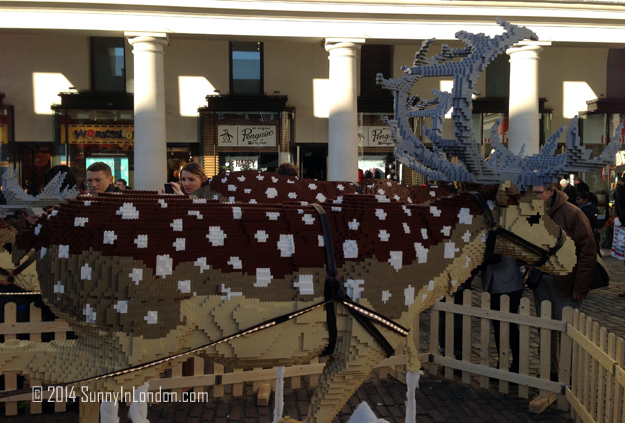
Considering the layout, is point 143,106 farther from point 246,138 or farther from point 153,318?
point 153,318

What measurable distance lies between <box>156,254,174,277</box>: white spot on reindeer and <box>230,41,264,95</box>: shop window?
16.0m

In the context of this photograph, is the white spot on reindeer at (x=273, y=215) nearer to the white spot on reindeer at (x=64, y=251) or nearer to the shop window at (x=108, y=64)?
the white spot on reindeer at (x=64, y=251)

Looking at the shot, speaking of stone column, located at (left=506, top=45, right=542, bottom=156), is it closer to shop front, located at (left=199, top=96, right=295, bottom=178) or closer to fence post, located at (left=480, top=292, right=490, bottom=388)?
shop front, located at (left=199, top=96, right=295, bottom=178)

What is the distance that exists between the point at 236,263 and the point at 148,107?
40.6 feet

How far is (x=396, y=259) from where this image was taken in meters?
2.25

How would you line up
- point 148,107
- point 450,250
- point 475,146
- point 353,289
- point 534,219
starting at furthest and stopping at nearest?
point 148,107, point 534,219, point 475,146, point 450,250, point 353,289

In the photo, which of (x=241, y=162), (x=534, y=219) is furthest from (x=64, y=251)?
(x=241, y=162)

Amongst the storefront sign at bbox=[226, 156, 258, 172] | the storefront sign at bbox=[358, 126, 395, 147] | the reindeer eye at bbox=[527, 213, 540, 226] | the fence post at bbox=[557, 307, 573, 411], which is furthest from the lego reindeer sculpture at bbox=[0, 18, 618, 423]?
the storefront sign at bbox=[358, 126, 395, 147]

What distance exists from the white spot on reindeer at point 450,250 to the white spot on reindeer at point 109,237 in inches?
61.9

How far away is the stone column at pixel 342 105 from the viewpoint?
1370cm

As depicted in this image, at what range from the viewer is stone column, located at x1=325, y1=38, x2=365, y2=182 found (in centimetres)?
1370

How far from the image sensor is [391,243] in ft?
7.41

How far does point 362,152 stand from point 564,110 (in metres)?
8.05

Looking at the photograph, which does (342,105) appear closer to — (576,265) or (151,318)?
(576,265)
